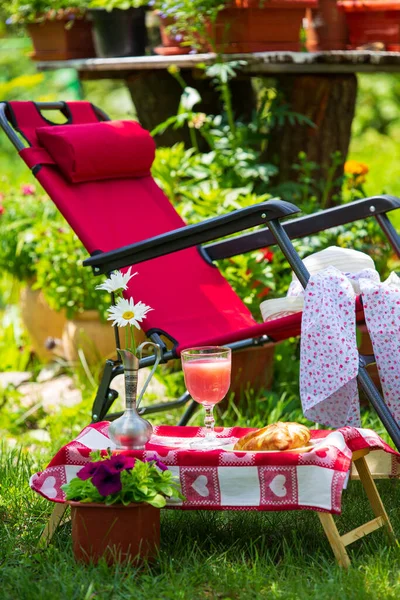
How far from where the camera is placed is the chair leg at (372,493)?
89.6 inches

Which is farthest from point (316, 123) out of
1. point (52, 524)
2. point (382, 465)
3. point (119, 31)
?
point (52, 524)

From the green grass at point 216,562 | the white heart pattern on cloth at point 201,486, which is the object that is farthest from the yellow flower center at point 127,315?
the green grass at point 216,562

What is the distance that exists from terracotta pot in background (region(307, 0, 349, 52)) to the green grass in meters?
2.23

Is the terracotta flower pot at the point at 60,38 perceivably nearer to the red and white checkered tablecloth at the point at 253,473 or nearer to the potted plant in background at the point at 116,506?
the red and white checkered tablecloth at the point at 253,473

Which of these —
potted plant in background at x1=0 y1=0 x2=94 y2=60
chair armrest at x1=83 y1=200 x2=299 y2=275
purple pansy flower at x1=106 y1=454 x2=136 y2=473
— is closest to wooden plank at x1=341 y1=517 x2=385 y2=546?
purple pansy flower at x1=106 y1=454 x2=136 y2=473

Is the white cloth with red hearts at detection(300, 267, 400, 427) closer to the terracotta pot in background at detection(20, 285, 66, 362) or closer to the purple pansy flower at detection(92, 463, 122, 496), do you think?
the purple pansy flower at detection(92, 463, 122, 496)

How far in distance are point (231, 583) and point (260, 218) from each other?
0.96 m

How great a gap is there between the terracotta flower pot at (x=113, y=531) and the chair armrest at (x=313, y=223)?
1.20 meters

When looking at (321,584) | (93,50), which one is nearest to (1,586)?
(321,584)

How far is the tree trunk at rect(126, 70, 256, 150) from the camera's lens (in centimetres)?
449

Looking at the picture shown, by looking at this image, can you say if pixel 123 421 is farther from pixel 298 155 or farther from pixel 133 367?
pixel 298 155

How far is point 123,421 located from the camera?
2234 millimetres

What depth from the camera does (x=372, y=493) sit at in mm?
2312

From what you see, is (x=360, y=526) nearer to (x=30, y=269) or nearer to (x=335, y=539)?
(x=335, y=539)
